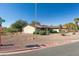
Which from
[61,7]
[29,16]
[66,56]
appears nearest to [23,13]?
[29,16]

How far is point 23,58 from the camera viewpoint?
10781 millimetres

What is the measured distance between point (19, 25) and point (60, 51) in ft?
5.02

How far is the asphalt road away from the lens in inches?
432

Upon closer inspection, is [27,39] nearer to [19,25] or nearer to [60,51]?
[19,25]

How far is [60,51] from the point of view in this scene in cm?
1112

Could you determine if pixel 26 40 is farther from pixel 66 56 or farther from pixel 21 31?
pixel 66 56

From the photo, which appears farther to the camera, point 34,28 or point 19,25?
point 34,28

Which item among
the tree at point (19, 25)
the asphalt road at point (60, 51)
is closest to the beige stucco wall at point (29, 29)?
the tree at point (19, 25)

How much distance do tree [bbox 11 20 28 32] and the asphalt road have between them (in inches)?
34.6

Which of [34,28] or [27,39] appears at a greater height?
[34,28]

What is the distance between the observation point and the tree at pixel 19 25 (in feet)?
36.7

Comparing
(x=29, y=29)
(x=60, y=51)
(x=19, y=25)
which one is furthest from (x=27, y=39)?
(x=60, y=51)

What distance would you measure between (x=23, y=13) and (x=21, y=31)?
580 millimetres

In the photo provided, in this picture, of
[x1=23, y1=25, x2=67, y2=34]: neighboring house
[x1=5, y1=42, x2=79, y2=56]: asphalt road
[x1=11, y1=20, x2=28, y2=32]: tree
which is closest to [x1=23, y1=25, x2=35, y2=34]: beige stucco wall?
[x1=23, y1=25, x2=67, y2=34]: neighboring house
